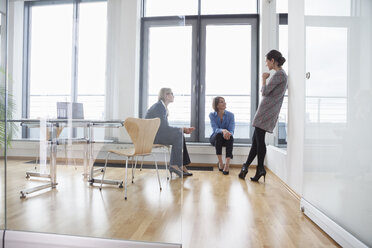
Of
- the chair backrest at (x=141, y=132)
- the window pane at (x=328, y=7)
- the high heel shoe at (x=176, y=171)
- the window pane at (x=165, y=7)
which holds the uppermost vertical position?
the window pane at (x=328, y=7)

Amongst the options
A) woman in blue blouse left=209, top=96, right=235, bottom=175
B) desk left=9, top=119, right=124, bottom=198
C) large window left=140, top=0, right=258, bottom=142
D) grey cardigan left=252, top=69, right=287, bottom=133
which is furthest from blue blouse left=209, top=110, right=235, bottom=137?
desk left=9, top=119, right=124, bottom=198

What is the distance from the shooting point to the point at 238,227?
1.62 meters

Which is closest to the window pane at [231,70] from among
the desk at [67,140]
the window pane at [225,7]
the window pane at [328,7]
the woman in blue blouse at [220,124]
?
the window pane at [225,7]

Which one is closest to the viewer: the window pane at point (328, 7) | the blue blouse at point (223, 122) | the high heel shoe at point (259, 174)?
the window pane at point (328, 7)

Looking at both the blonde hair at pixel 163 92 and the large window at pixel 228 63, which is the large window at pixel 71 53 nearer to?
the blonde hair at pixel 163 92

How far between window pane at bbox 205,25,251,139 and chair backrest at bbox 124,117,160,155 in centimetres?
307

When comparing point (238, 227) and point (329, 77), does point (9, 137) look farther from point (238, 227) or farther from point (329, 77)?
point (329, 77)

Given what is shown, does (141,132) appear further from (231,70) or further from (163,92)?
(231,70)

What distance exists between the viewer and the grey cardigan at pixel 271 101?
2701 mm

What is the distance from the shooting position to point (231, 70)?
14.1 ft

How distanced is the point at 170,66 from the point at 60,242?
2.94ft

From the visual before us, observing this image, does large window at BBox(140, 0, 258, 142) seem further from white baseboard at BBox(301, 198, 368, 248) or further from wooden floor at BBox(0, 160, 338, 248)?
wooden floor at BBox(0, 160, 338, 248)

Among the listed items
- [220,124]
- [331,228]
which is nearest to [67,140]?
[331,228]

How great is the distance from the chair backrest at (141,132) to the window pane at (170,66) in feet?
0.27
